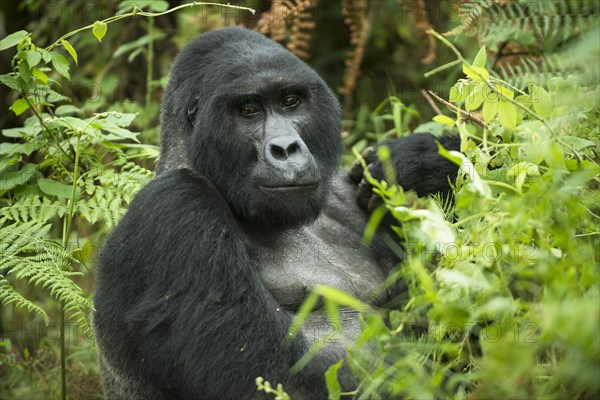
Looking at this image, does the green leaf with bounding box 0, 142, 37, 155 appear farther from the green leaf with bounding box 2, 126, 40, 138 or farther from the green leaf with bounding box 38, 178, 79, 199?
the green leaf with bounding box 38, 178, 79, 199

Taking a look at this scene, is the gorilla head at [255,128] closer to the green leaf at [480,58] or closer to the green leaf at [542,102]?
the green leaf at [480,58]

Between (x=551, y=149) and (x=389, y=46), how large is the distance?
4.85m

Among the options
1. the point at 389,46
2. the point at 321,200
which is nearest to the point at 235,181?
the point at 321,200

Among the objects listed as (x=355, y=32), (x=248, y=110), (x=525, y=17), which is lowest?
(x=355, y=32)

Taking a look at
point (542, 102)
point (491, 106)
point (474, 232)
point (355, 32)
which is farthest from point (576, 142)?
point (355, 32)

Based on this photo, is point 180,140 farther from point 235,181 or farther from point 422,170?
point 422,170

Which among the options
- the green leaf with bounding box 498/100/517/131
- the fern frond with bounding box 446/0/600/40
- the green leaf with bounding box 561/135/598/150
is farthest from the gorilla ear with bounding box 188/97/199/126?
the fern frond with bounding box 446/0/600/40

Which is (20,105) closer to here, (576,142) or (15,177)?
(15,177)

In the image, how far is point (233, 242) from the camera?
2859mm

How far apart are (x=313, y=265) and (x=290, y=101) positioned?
694 mm

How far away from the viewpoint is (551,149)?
2.09m

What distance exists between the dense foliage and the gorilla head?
323mm

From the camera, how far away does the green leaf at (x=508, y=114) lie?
2.47 m

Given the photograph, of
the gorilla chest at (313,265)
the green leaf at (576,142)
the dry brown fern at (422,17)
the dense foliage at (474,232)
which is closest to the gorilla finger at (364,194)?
the gorilla chest at (313,265)
